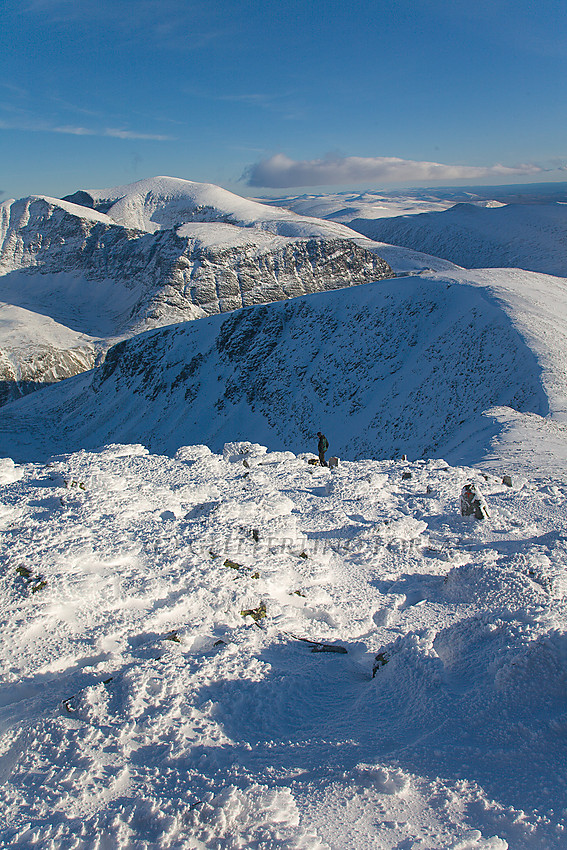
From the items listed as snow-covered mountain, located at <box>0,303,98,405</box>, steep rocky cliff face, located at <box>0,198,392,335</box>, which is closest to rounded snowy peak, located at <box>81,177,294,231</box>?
steep rocky cliff face, located at <box>0,198,392,335</box>

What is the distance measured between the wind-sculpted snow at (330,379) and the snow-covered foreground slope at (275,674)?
1129 cm

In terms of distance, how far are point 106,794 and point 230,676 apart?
1.66 m

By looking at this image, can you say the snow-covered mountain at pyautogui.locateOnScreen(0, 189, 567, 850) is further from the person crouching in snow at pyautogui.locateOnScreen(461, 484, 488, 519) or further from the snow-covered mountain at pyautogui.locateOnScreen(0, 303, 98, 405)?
the snow-covered mountain at pyautogui.locateOnScreen(0, 303, 98, 405)

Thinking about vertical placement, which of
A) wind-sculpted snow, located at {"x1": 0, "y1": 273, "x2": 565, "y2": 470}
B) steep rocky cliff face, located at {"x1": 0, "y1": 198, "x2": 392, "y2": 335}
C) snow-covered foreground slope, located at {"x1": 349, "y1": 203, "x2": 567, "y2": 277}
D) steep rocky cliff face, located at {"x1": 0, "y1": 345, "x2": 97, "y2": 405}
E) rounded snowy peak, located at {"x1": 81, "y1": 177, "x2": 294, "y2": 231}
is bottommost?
steep rocky cliff face, located at {"x1": 0, "y1": 345, "x2": 97, "y2": 405}

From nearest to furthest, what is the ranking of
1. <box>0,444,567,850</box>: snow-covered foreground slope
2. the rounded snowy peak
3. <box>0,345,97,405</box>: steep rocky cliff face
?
1. <box>0,444,567,850</box>: snow-covered foreground slope
2. <box>0,345,97,405</box>: steep rocky cliff face
3. the rounded snowy peak

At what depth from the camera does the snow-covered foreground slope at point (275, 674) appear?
3.35m

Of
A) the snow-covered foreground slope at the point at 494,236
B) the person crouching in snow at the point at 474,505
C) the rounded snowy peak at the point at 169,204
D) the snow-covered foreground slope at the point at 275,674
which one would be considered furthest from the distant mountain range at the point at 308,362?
the rounded snowy peak at the point at 169,204

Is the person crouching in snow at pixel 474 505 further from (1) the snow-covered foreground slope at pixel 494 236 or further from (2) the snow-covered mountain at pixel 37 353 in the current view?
(1) the snow-covered foreground slope at pixel 494 236

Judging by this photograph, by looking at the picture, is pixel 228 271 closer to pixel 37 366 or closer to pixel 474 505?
pixel 37 366

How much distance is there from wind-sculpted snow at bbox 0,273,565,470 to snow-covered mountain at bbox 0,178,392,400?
45137mm

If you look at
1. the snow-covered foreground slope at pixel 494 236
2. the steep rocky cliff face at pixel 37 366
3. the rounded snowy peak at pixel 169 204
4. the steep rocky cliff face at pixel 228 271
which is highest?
the rounded snowy peak at pixel 169 204

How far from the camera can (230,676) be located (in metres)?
5.08

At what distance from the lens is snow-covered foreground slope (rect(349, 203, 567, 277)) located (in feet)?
426

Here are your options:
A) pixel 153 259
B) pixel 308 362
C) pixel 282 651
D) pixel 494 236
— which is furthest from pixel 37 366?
pixel 494 236
